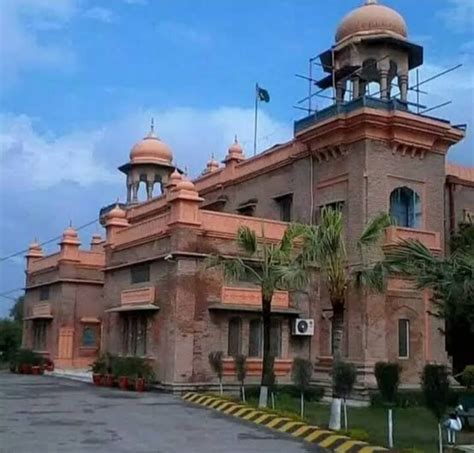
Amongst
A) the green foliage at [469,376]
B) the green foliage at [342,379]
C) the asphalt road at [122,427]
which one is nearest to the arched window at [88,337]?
the asphalt road at [122,427]

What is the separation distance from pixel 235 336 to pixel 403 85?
10118 mm

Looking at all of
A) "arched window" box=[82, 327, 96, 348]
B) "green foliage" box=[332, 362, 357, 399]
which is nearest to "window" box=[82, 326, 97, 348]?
"arched window" box=[82, 327, 96, 348]

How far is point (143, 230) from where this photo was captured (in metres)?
24.8

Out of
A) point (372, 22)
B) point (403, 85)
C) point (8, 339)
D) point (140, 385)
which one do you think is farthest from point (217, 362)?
point (8, 339)

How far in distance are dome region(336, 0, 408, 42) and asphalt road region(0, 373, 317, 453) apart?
1390cm

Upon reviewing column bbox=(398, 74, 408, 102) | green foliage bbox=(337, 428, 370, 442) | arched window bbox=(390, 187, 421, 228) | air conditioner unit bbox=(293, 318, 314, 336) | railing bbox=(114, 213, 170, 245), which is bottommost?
green foliage bbox=(337, 428, 370, 442)

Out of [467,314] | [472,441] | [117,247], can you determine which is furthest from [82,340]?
[472,441]

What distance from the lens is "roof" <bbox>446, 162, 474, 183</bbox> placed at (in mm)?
25694

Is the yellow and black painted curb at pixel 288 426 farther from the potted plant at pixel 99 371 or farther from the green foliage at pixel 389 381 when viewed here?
the potted plant at pixel 99 371

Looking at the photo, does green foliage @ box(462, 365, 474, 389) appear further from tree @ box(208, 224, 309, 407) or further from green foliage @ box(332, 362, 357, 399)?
green foliage @ box(332, 362, 357, 399)

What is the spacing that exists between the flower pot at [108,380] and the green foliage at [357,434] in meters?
12.4

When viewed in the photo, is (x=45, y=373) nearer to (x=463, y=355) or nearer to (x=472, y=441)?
(x=463, y=355)

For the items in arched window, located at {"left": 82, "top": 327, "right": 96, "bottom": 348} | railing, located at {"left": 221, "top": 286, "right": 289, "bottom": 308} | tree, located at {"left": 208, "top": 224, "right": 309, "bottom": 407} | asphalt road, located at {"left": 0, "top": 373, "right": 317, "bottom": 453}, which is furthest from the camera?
arched window, located at {"left": 82, "top": 327, "right": 96, "bottom": 348}

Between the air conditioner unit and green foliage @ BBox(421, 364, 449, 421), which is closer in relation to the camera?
green foliage @ BBox(421, 364, 449, 421)
